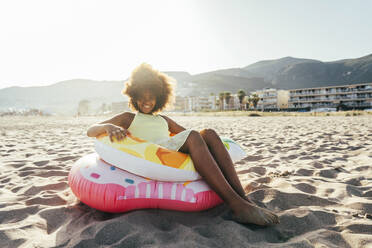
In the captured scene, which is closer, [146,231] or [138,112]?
[146,231]

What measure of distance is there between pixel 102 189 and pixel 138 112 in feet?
2.79

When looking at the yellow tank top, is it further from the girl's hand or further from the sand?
the sand

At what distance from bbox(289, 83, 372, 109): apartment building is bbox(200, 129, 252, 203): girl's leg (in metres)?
68.1

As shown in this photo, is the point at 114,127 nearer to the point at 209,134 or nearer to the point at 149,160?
the point at 149,160

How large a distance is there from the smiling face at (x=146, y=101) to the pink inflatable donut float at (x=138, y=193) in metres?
0.69

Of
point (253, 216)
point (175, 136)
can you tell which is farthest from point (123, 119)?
point (253, 216)

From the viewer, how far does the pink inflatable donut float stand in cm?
184

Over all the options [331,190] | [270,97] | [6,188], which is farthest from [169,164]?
[270,97]

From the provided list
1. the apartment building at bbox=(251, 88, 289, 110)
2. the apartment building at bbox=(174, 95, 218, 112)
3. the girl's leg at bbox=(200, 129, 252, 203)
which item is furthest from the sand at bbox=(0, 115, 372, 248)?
the apartment building at bbox=(174, 95, 218, 112)

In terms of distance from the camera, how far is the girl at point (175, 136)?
5.66ft

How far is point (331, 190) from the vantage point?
225cm

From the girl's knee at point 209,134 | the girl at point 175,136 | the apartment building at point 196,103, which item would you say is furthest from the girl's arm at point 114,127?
the apartment building at point 196,103

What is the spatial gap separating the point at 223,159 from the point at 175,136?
0.47 meters

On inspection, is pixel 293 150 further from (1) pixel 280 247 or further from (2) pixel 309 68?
(2) pixel 309 68
